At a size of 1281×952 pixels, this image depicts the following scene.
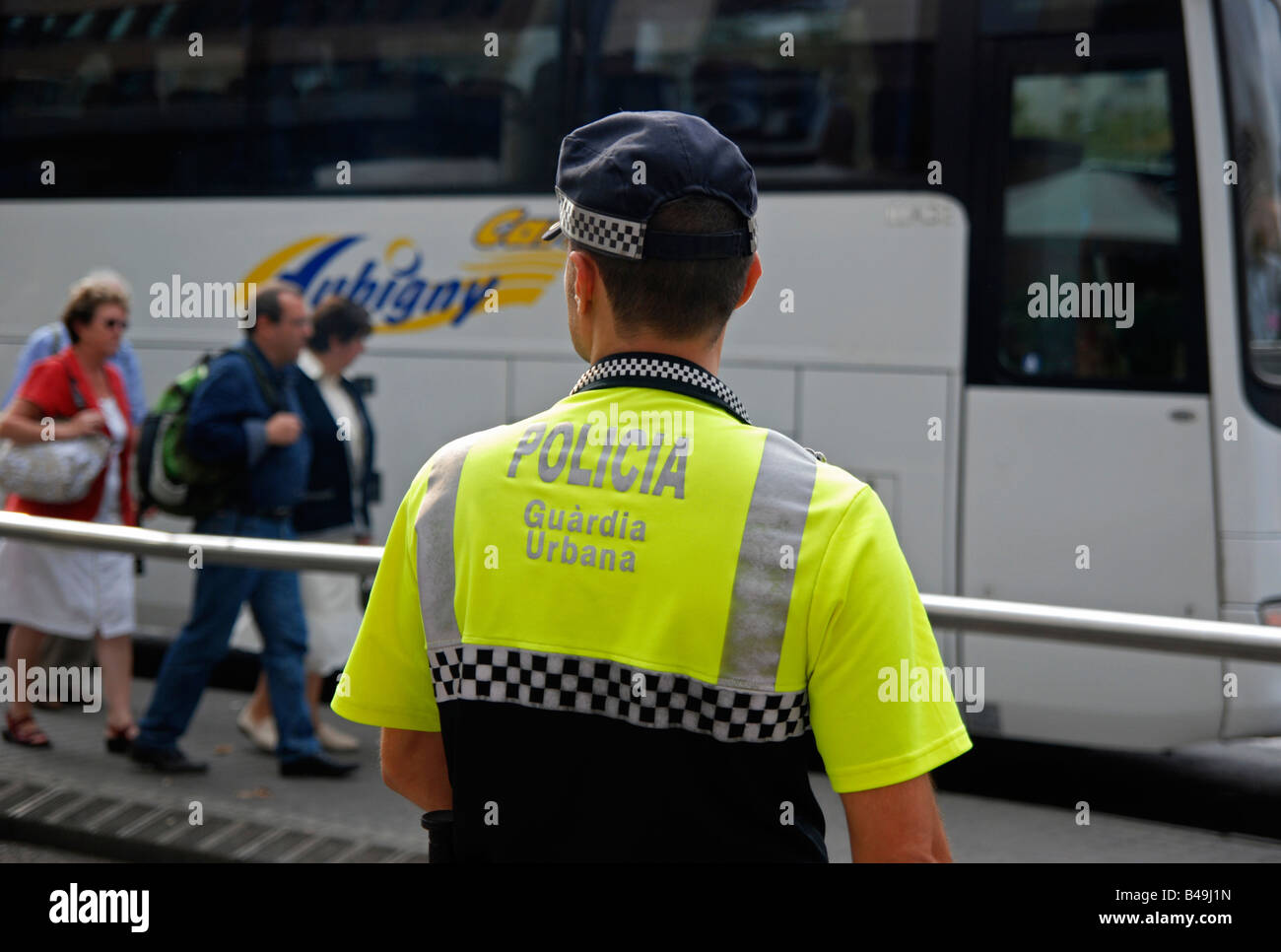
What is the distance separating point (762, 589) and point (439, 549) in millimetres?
382

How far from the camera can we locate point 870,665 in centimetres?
149

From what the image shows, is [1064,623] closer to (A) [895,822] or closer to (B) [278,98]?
(A) [895,822]

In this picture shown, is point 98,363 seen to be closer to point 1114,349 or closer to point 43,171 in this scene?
point 43,171

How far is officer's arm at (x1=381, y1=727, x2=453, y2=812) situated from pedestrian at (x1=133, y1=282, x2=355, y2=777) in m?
3.36

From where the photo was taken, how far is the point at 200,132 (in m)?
7.73

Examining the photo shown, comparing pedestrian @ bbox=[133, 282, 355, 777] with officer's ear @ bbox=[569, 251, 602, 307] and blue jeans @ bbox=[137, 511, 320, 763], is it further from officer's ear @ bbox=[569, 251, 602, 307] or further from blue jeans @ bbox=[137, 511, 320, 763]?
officer's ear @ bbox=[569, 251, 602, 307]

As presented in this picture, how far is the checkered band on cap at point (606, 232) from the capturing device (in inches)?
62.1

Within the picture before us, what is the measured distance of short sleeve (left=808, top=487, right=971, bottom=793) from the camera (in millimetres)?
1492

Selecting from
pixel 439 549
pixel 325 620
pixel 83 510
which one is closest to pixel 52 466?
pixel 83 510

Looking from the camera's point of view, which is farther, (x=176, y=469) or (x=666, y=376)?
(x=176, y=469)

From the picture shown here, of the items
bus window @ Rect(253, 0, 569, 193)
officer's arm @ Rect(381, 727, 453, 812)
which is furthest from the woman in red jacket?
officer's arm @ Rect(381, 727, 453, 812)
